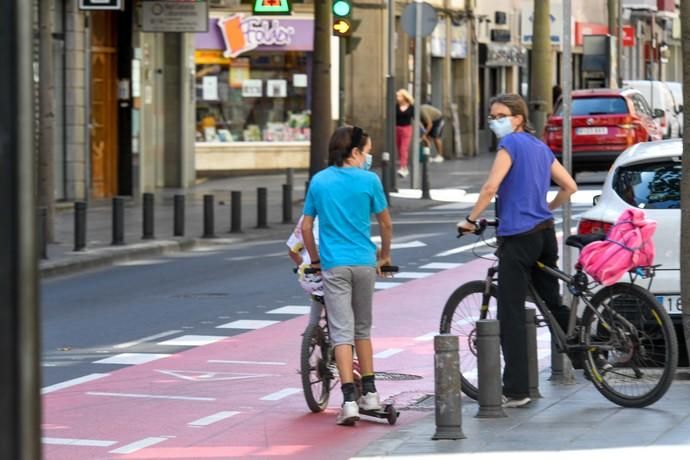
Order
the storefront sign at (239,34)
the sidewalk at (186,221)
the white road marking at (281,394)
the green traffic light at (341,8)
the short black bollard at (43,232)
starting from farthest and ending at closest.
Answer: the storefront sign at (239,34), the green traffic light at (341,8), the sidewalk at (186,221), the short black bollard at (43,232), the white road marking at (281,394)

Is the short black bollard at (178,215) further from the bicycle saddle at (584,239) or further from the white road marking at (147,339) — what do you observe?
the bicycle saddle at (584,239)

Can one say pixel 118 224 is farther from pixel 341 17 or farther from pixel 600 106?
pixel 600 106

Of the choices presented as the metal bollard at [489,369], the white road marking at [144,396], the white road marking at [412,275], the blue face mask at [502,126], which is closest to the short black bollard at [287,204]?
Answer: the white road marking at [412,275]

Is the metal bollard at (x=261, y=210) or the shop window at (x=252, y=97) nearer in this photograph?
the metal bollard at (x=261, y=210)

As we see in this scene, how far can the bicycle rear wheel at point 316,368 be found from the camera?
387 inches

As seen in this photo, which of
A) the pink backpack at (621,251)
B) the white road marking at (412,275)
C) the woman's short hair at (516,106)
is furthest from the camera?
the white road marking at (412,275)

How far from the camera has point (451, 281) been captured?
59.7 feet

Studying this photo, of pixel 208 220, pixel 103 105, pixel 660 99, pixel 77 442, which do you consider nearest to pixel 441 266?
pixel 208 220

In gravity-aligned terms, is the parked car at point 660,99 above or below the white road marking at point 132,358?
above

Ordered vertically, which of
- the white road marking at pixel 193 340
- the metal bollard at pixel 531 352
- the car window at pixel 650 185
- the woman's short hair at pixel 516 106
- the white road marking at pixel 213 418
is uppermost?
the woman's short hair at pixel 516 106

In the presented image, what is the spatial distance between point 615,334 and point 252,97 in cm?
3115

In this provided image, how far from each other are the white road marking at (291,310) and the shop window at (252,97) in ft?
78.8

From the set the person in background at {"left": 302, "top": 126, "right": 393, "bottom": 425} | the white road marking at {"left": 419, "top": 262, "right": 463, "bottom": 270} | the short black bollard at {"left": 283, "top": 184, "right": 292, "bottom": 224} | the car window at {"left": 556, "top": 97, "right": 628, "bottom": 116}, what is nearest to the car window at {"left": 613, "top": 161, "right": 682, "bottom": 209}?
the person in background at {"left": 302, "top": 126, "right": 393, "bottom": 425}

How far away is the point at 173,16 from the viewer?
99.1 ft
